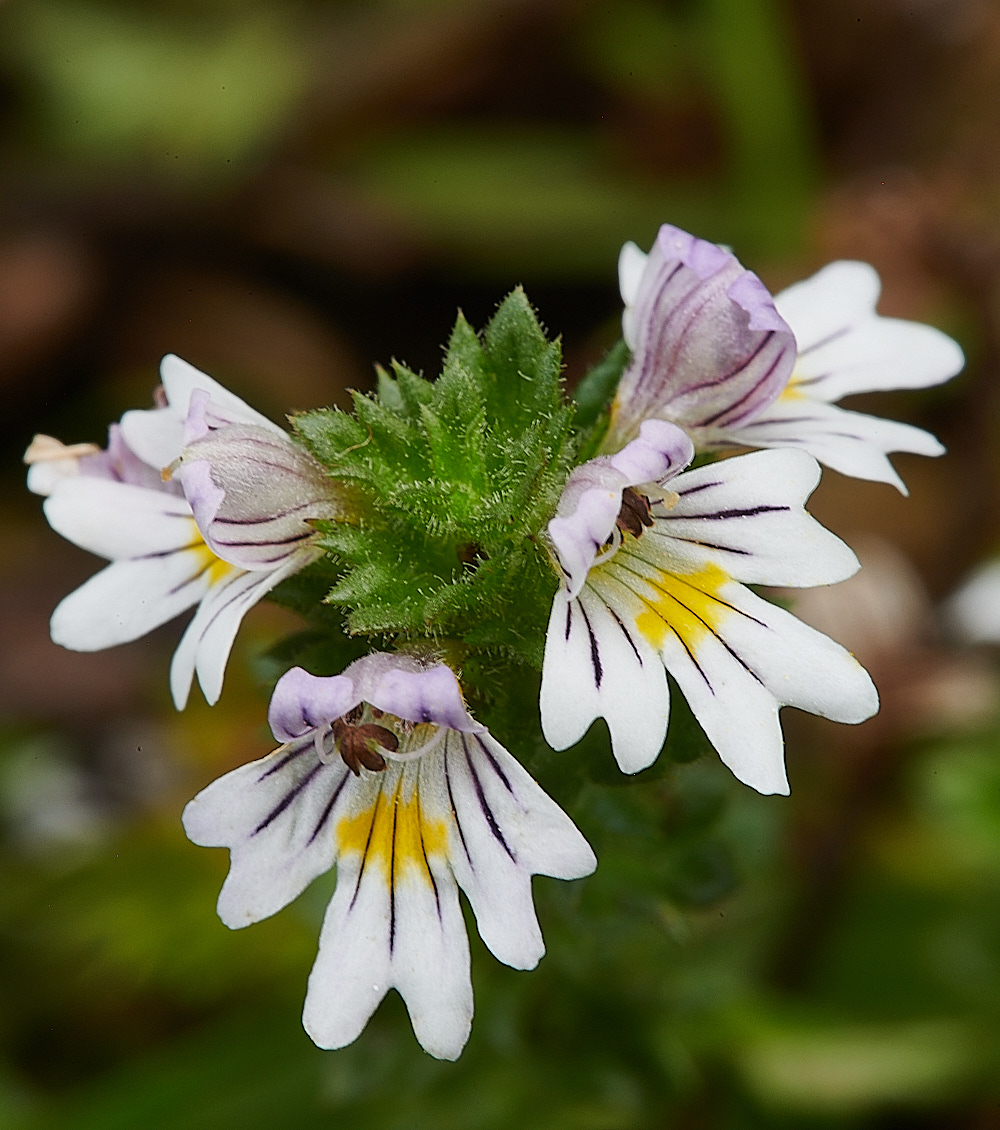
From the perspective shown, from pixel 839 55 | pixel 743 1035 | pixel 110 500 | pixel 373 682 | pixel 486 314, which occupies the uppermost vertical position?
pixel 839 55

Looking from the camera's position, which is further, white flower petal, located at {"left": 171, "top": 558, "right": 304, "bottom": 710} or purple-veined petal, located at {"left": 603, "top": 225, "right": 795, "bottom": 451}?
purple-veined petal, located at {"left": 603, "top": 225, "right": 795, "bottom": 451}

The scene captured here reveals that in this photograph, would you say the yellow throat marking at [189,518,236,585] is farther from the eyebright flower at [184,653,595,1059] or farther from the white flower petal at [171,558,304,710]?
the eyebright flower at [184,653,595,1059]

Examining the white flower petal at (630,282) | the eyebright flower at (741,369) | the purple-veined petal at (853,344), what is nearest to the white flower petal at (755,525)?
the eyebright flower at (741,369)

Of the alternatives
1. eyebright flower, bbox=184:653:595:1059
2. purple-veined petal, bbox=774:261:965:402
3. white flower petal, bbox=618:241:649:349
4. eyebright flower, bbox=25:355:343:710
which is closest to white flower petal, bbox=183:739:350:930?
eyebright flower, bbox=184:653:595:1059

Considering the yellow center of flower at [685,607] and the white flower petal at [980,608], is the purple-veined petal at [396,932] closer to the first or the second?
the yellow center of flower at [685,607]

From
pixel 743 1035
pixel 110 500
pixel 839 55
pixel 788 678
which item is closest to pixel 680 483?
pixel 788 678

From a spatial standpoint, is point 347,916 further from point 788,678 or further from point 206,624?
point 788,678
